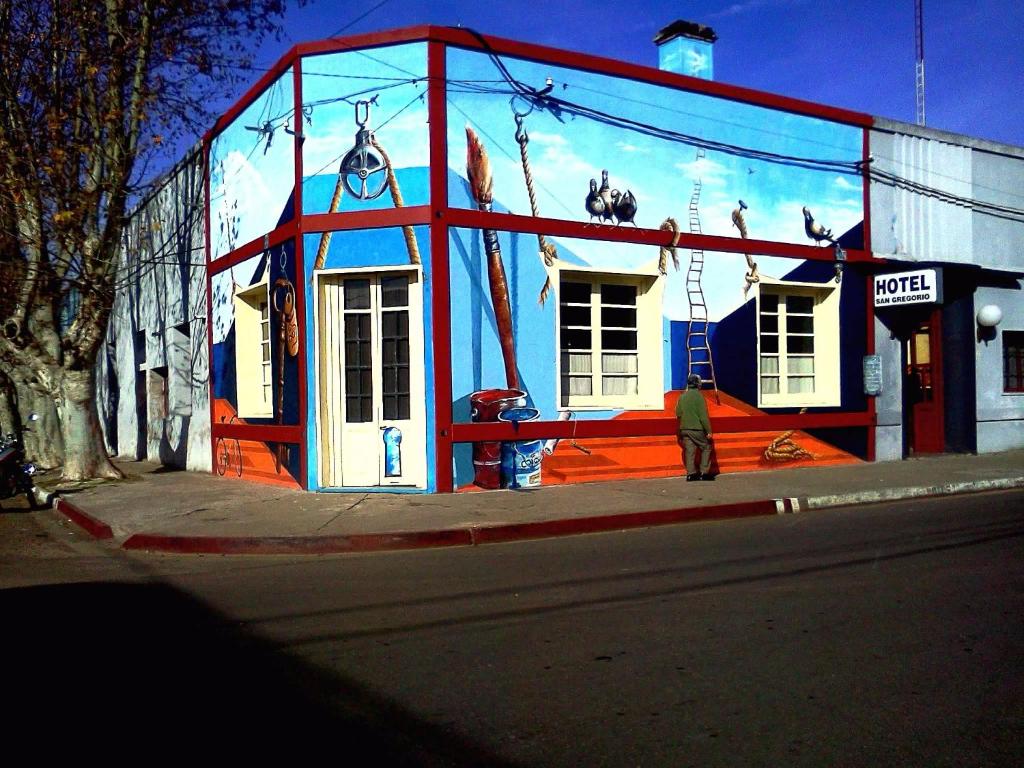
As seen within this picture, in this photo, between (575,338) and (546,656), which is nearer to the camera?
(546,656)

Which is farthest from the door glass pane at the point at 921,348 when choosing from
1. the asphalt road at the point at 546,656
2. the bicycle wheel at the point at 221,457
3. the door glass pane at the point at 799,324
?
the bicycle wheel at the point at 221,457

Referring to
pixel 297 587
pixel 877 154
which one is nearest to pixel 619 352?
pixel 877 154

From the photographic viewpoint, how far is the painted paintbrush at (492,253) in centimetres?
1260

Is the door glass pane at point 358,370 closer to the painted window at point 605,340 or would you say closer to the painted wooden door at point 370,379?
the painted wooden door at point 370,379

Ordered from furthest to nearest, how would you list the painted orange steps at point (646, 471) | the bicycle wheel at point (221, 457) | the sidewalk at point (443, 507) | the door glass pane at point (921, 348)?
the door glass pane at point (921, 348)
the bicycle wheel at point (221, 457)
the painted orange steps at point (646, 471)
the sidewalk at point (443, 507)

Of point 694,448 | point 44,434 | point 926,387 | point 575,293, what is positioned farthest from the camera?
point 44,434

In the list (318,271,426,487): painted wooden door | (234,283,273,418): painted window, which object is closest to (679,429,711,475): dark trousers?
(318,271,426,487): painted wooden door

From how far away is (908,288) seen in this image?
15.6 m

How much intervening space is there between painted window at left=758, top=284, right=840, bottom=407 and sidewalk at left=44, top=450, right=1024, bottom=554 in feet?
4.39

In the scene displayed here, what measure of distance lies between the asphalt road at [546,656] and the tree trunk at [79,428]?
702 centimetres

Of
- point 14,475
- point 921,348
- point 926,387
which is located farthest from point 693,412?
point 14,475

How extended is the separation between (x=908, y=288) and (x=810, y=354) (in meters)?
1.92

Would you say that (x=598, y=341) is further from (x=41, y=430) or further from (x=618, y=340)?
(x=41, y=430)

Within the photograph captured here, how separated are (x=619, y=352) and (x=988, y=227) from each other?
8601 mm
